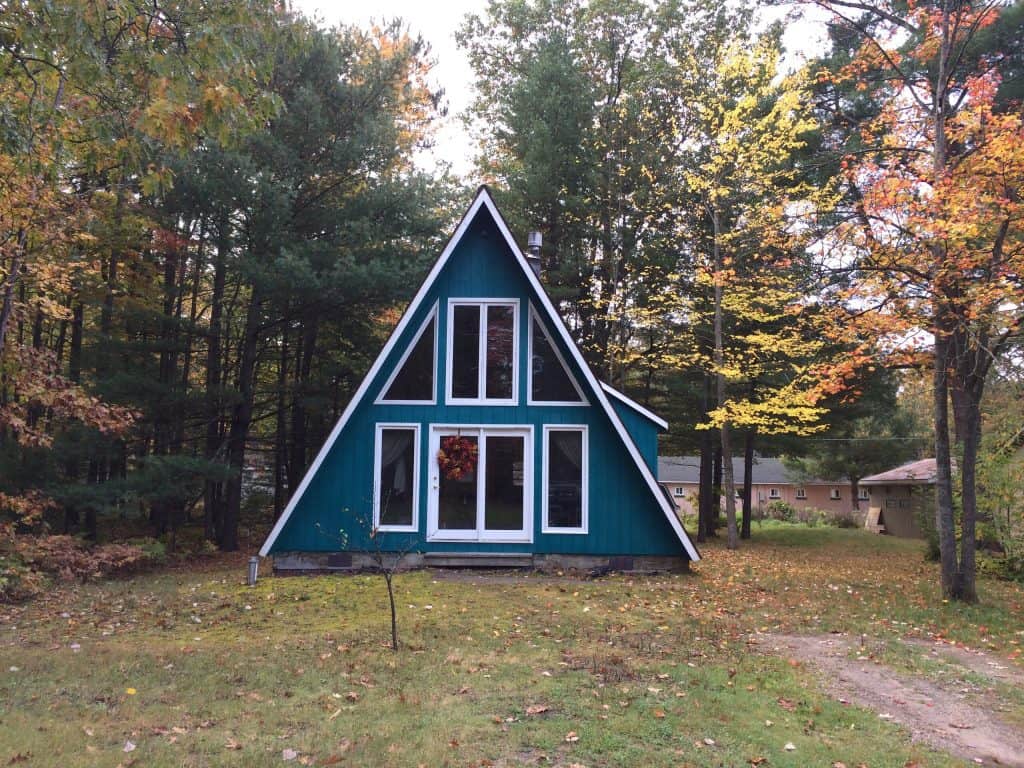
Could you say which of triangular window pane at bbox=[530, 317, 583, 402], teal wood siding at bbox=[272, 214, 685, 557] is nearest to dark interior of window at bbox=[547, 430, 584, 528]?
teal wood siding at bbox=[272, 214, 685, 557]

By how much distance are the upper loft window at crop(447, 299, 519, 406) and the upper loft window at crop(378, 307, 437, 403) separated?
0.28 meters

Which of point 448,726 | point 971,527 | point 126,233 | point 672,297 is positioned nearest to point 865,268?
point 971,527

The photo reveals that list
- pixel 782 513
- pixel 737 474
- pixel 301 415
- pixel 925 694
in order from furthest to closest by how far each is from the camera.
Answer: pixel 737 474, pixel 782 513, pixel 301 415, pixel 925 694

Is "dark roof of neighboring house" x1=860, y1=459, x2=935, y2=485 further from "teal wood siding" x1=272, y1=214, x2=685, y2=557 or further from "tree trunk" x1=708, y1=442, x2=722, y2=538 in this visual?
"teal wood siding" x1=272, y1=214, x2=685, y2=557

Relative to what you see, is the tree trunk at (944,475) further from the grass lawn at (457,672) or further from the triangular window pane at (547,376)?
the triangular window pane at (547,376)

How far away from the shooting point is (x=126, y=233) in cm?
1559

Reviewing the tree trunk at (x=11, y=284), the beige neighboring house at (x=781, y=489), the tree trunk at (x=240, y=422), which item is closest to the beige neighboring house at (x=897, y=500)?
the beige neighboring house at (x=781, y=489)

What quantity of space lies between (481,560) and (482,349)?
3383 millimetres

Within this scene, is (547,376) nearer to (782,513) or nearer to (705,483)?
(705,483)

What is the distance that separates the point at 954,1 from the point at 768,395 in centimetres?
896

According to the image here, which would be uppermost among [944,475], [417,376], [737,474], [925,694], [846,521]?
[417,376]

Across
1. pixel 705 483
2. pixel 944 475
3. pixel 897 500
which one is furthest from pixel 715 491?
pixel 944 475

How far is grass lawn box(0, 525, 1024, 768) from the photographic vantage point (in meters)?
4.21

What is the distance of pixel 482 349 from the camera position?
11609mm
